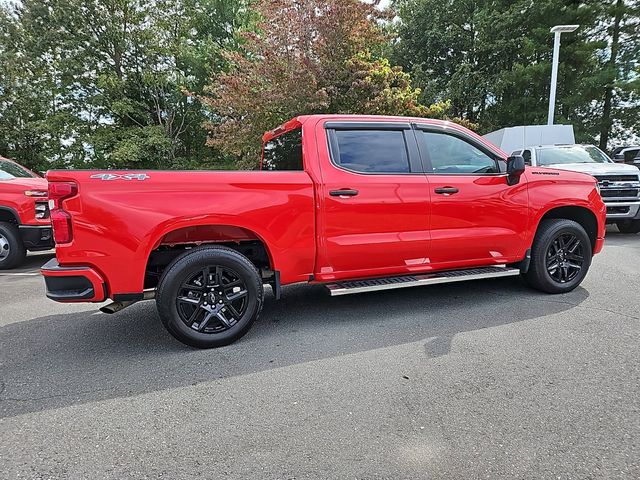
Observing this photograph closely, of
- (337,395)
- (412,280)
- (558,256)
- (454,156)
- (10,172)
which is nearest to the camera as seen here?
(337,395)

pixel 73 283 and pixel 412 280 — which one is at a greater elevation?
pixel 73 283

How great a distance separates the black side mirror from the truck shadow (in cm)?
133

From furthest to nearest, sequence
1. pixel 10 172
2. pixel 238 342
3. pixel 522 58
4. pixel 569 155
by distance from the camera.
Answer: pixel 522 58 < pixel 569 155 < pixel 10 172 < pixel 238 342

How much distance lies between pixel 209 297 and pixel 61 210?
1287 millimetres

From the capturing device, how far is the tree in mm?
10250

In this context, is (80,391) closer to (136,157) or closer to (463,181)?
(463,181)

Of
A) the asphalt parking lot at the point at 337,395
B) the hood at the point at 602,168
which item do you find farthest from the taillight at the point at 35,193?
the hood at the point at 602,168

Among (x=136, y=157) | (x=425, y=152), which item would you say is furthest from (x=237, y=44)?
(x=425, y=152)

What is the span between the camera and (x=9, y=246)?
259 inches

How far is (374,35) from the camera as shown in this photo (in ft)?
36.4

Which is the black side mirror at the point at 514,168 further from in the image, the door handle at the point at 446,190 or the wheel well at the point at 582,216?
the wheel well at the point at 582,216

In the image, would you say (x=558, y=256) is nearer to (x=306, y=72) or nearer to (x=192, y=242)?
(x=192, y=242)

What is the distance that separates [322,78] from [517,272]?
8067mm

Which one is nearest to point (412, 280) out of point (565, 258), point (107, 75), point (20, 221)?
Result: point (565, 258)
